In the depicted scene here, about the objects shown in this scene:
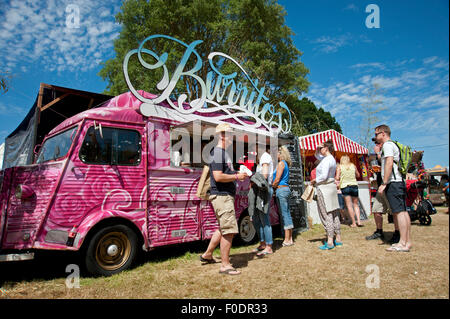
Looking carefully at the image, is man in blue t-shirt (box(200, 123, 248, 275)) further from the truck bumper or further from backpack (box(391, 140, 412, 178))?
backpack (box(391, 140, 412, 178))

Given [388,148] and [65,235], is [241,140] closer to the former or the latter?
[388,148]

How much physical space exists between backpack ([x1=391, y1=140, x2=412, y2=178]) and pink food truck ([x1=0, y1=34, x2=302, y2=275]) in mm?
3442

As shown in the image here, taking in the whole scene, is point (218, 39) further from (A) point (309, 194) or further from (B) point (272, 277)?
(B) point (272, 277)

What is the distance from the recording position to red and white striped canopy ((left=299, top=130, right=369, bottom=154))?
11.3 m

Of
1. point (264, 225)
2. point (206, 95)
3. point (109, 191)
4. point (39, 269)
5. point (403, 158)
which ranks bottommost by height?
point (39, 269)

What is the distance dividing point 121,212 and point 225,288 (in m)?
1.91

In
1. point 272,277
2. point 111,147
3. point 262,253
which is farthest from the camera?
point 262,253

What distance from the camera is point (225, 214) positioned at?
12.6ft

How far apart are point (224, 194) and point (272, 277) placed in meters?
1.28

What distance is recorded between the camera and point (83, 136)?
4035mm

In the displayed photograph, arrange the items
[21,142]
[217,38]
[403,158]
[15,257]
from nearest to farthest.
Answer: [15,257] < [403,158] < [21,142] < [217,38]

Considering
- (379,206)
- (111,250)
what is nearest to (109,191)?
(111,250)
